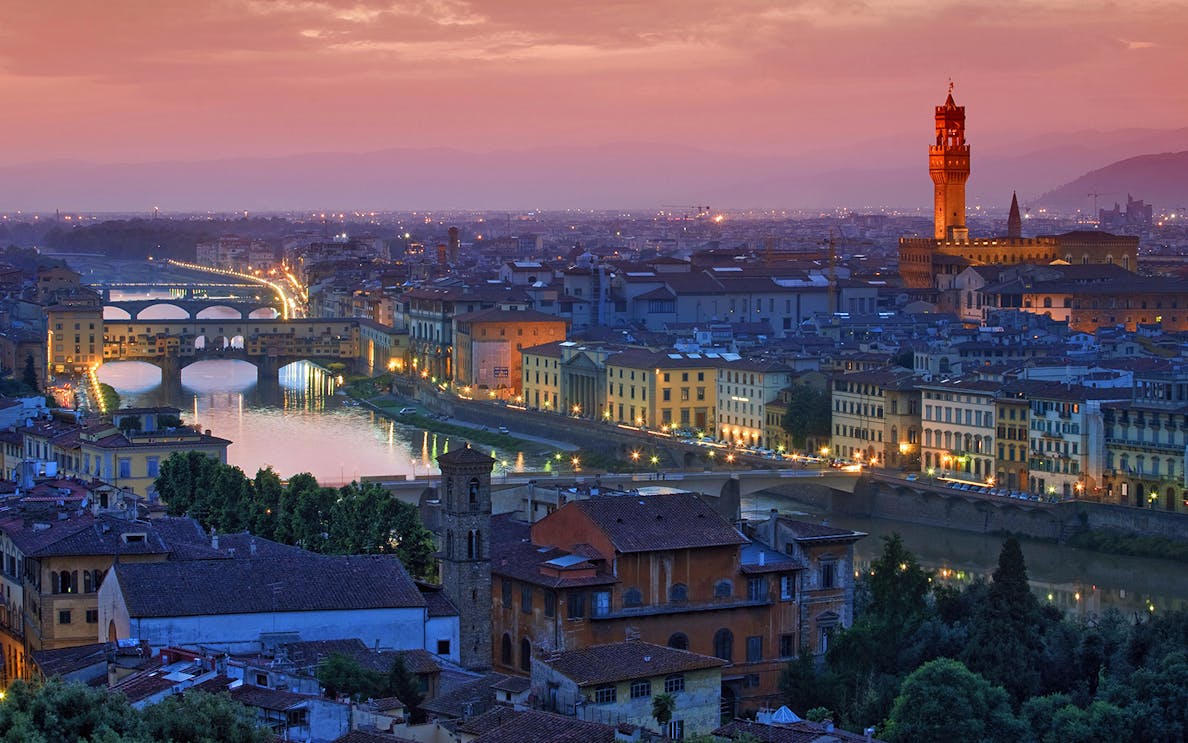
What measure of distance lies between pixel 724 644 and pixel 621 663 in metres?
3.40

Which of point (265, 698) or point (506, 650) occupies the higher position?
point (265, 698)

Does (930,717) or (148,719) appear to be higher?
(148,719)

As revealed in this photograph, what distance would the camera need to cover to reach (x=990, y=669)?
1386 cm

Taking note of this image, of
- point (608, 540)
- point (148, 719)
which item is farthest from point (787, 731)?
point (608, 540)

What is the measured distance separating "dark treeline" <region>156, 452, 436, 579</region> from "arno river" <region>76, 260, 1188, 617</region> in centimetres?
509

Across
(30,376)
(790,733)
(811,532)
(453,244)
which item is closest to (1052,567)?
(811,532)

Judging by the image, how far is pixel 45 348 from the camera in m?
38.1

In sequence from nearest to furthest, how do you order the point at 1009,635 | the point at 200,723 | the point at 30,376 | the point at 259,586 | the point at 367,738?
the point at 200,723 → the point at 367,738 → the point at 259,586 → the point at 1009,635 → the point at 30,376

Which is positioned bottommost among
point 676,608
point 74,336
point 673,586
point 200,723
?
point 74,336

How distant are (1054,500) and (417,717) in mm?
13478

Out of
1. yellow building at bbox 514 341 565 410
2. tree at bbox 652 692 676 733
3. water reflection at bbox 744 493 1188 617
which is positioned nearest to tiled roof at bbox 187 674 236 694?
tree at bbox 652 692 676 733

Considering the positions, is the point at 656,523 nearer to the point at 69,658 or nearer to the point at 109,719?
the point at 69,658

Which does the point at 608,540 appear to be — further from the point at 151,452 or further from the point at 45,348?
the point at 45,348

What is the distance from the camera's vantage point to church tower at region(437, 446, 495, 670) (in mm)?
12820
